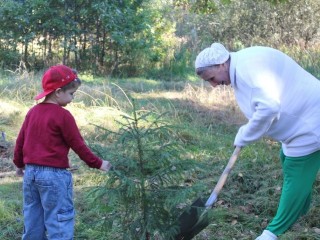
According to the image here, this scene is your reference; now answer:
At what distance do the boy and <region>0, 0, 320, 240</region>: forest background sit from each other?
0.65 ft

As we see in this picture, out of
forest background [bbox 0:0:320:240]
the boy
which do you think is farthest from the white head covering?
the boy

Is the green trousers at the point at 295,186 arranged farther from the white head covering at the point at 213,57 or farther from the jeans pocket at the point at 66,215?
the jeans pocket at the point at 66,215

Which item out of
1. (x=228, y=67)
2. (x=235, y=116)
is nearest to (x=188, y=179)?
(x=228, y=67)

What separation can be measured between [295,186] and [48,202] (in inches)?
73.0

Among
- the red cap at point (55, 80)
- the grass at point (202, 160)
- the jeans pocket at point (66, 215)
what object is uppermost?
the red cap at point (55, 80)

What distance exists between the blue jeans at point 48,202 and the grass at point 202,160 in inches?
9.6

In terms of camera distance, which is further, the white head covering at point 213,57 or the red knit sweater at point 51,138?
the white head covering at point 213,57

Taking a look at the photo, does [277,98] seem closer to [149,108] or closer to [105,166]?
[105,166]

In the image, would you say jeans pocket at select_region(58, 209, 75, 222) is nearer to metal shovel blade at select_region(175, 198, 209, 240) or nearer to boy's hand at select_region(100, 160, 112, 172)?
boy's hand at select_region(100, 160, 112, 172)

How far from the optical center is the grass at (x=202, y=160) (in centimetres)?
421

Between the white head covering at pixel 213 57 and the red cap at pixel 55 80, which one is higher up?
the white head covering at pixel 213 57

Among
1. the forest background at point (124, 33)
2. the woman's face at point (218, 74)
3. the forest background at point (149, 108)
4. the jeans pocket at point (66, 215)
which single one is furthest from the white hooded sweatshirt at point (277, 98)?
the forest background at point (124, 33)

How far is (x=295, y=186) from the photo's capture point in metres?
3.60

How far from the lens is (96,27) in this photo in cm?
1420
